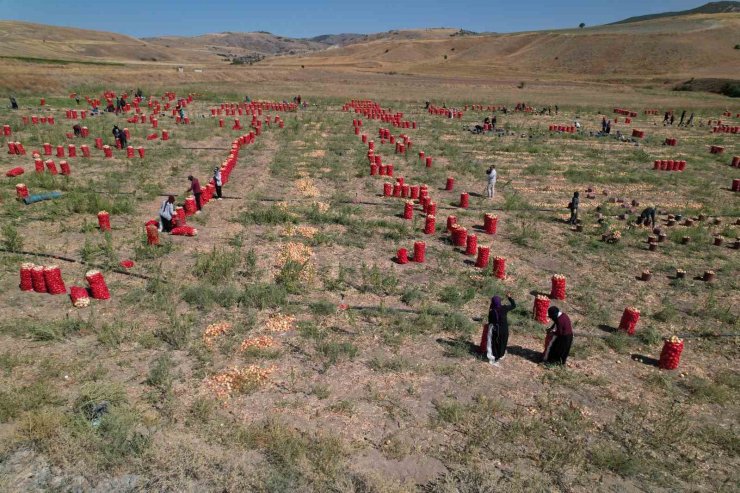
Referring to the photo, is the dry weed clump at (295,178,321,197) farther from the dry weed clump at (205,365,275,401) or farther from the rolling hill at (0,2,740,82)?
the rolling hill at (0,2,740,82)

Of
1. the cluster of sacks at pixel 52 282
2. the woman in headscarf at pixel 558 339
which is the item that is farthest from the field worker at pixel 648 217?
the cluster of sacks at pixel 52 282

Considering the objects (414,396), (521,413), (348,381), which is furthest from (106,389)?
(521,413)

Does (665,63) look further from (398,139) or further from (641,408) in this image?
(641,408)

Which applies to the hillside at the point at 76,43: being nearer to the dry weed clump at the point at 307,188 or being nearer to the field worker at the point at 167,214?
the dry weed clump at the point at 307,188

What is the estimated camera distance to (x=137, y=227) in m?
14.5

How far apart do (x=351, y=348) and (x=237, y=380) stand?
2.19m

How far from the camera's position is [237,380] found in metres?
7.86

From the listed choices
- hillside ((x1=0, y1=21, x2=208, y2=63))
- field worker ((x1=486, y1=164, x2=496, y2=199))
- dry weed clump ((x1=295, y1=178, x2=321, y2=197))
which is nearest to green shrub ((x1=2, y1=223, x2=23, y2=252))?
dry weed clump ((x1=295, y1=178, x2=321, y2=197))

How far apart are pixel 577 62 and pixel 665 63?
56.9ft

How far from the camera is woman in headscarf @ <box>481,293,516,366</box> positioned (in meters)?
8.41

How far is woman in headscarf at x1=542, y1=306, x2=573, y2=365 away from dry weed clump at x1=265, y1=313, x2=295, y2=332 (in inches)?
203

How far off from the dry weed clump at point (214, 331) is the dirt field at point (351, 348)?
86 millimetres

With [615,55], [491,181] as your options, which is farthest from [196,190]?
[615,55]

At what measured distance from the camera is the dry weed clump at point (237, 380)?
763cm
